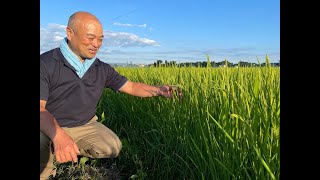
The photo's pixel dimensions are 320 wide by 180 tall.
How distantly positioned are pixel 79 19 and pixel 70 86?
0.50 metres

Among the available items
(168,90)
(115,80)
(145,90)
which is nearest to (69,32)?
(115,80)

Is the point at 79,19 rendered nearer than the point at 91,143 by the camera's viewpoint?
Yes

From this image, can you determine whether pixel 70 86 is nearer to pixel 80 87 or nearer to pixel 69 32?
pixel 80 87

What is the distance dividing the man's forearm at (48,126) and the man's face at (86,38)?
0.64m

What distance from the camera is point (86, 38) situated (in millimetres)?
2486

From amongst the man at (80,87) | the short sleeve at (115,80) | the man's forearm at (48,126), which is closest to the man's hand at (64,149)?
the man's forearm at (48,126)

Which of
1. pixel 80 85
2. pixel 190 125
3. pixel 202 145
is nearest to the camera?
pixel 202 145

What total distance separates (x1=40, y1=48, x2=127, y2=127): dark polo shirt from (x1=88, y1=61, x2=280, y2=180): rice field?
0.50 m
